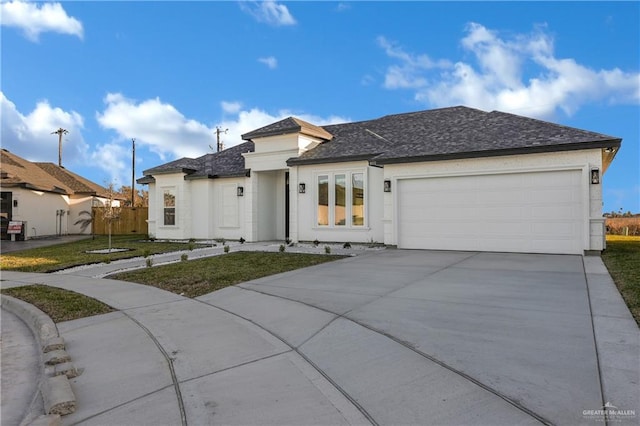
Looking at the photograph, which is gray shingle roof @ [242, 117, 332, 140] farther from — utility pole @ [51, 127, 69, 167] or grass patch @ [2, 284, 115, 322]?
utility pole @ [51, 127, 69, 167]

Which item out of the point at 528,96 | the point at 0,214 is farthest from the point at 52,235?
the point at 528,96

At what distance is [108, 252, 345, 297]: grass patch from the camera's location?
808 cm

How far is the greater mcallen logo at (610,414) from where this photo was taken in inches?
105

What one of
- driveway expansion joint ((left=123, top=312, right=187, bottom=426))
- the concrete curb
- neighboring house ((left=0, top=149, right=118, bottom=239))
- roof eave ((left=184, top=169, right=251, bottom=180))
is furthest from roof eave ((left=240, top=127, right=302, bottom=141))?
neighboring house ((left=0, top=149, right=118, bottom=239))

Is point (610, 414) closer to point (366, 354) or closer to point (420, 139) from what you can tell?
point (366, 354)

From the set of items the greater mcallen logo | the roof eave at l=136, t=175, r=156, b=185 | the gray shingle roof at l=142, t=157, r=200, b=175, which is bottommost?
the greater mcallen logo

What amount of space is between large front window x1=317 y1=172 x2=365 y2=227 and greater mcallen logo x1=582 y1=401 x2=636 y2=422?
39.9ft

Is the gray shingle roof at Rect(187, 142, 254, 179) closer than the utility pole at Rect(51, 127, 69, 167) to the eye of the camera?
Yes

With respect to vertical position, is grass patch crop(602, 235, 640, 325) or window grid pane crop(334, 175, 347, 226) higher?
window grid pane crop(334, 175, 347, 226)

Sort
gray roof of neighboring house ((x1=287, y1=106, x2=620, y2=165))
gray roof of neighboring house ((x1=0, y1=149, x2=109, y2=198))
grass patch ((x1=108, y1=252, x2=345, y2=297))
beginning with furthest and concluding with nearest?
1. gray roof of neighboring house ((x1=0, y1=149, x2=109, y2=198))
2. gray roof of neighboring house ((x1=287, y1=106, x2=620, y2=165))
3. grass patch ((x1=108, y1=252, x2=345, y2=297))

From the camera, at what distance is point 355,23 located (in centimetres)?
1578

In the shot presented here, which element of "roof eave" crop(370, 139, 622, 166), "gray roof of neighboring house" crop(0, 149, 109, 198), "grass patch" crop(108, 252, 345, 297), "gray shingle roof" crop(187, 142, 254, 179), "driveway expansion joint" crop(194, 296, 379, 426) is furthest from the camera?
"gray roof of neighboring house" crop(0, 149, 109, 198)

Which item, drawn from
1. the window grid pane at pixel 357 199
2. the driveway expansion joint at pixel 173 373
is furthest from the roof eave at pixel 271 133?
the driveway expansion joint at pixel 173 373

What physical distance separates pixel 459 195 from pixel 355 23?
835cm
